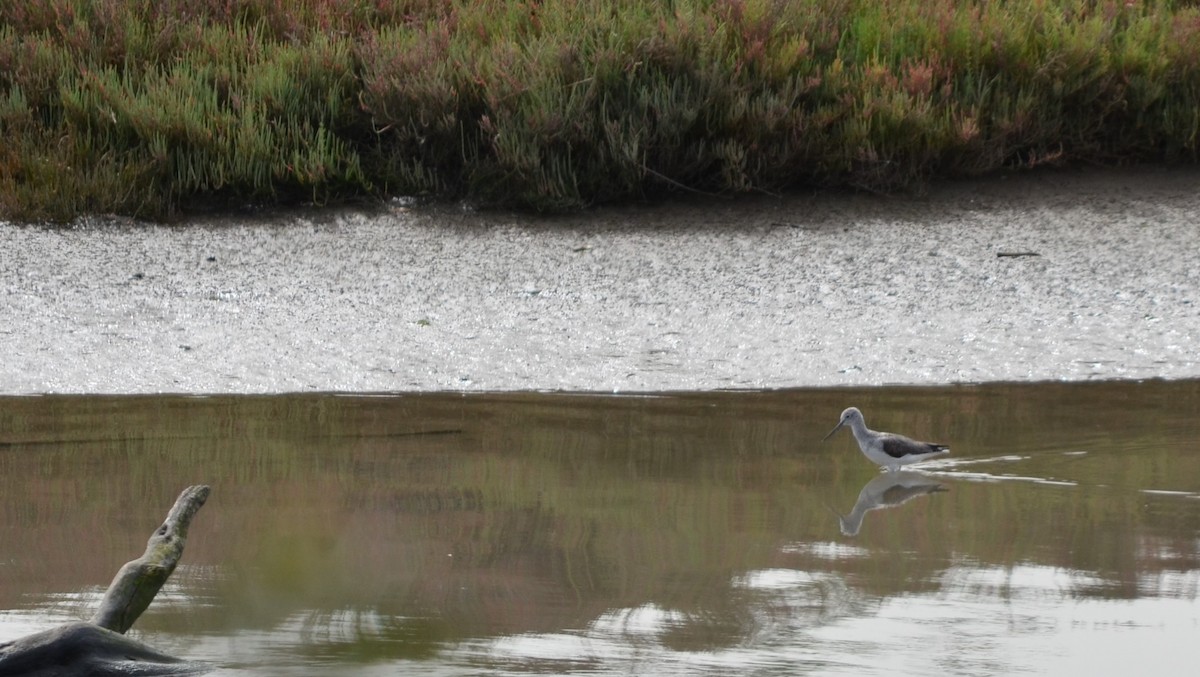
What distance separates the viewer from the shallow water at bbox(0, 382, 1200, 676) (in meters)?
3.55

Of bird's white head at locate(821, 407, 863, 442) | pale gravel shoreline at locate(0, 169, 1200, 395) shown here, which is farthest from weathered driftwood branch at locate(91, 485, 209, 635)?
pale gravel shoreline at locate(0, 169, 1200, 395)

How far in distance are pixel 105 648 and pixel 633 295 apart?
591cm

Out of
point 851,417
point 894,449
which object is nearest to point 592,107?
point 851,417

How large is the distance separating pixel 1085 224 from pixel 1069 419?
153 inches

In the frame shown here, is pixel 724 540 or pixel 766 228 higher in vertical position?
pixel 766 228

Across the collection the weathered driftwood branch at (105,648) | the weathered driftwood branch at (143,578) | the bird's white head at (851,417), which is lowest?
the weathered driftwood branch at (105,648)

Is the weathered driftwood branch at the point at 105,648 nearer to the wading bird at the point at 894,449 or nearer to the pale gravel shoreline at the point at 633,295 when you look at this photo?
the wading bird at the point at 894,449

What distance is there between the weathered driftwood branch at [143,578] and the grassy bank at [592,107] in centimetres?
655

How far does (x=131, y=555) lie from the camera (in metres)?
4.29

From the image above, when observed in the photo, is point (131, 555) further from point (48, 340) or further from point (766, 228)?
point (766, 228)

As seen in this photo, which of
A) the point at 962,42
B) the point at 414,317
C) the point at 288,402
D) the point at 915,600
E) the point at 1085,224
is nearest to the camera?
the point at 915,600

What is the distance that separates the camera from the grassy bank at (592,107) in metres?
10.2

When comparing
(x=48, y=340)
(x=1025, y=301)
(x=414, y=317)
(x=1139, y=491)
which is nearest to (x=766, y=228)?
(x=1025, y=301)

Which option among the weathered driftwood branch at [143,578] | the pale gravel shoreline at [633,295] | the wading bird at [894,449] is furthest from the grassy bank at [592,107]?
the weathered driftwood branch at [143,578]
